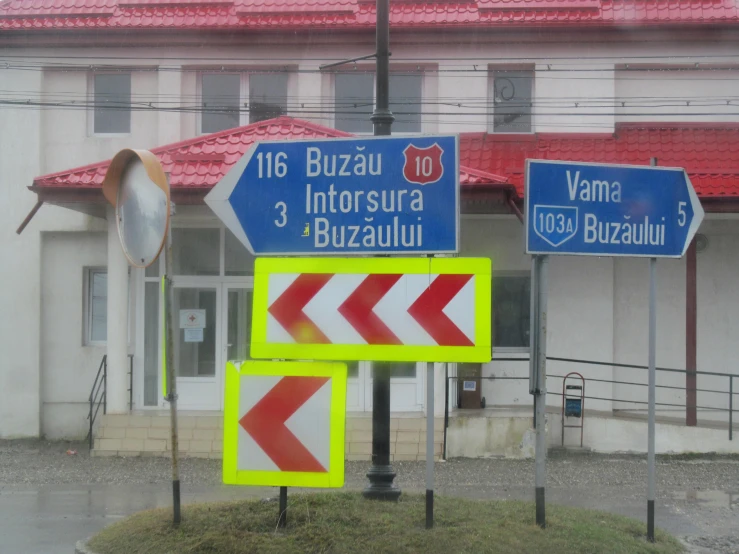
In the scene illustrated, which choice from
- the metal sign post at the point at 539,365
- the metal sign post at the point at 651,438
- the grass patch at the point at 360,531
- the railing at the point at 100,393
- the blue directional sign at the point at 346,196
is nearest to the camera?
the grass patch at the point at 360,531

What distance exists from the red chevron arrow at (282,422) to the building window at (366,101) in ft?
33.4

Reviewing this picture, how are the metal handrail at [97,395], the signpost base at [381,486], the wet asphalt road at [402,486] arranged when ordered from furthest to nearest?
the metal handrail at [97,395], the wet asphalt road at [402,486], the signpost base at [381,486]

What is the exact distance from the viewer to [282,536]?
6.25 meters

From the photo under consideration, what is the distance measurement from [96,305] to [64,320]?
589 mm

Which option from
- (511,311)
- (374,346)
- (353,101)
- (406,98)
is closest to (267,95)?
(353,101)

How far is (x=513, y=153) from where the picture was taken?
15164mm

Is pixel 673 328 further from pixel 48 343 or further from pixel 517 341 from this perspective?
pixel 48 343

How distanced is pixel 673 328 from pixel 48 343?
1048 cm

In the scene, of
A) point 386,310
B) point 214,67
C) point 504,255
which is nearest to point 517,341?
point 504,255

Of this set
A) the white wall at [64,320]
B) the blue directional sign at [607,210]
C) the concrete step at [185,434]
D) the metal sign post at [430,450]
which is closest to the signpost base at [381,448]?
the metal sign post at [430,450]

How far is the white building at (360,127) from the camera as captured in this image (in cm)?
1440

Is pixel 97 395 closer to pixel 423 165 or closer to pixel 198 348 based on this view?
pixel 198 348

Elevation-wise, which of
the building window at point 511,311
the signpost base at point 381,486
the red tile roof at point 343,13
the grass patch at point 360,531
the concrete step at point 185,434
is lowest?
the concrete step at point 185,434

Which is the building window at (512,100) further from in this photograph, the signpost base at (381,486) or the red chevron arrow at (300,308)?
the red chevron arrow at (300,308)
